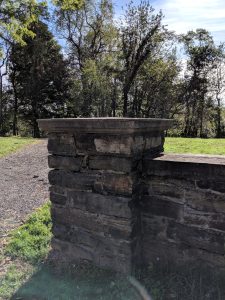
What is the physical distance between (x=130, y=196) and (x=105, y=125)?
2.36 feet

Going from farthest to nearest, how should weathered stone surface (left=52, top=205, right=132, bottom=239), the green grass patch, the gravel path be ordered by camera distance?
the green grass patch < the gravel path < weathered stone surface (left=52, top=205, right=132, bottom=239)

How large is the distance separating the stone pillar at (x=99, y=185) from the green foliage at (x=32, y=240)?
44 centimetres

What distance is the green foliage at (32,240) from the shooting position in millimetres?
4047

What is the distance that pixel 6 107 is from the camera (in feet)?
99.5

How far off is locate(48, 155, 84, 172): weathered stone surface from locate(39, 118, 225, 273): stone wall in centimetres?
1

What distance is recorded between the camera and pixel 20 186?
721 cm

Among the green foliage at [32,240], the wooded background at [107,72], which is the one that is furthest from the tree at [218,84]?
the green foliage at [32,240]

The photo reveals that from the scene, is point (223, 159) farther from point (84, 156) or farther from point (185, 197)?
point (84, 156)

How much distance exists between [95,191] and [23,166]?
6.44 metres

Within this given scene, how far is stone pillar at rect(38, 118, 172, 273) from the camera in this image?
128 inches

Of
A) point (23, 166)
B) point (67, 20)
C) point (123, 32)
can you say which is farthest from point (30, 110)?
point (23, 166)

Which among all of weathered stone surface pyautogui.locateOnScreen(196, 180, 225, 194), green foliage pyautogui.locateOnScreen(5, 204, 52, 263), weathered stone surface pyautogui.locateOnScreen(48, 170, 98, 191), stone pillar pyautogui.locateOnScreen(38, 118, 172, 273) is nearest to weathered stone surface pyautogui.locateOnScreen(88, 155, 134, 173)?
stone pillar pyautogui.locateOnScreen(38, 118, 172, 273)

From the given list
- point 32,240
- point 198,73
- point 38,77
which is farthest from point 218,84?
point 32,240

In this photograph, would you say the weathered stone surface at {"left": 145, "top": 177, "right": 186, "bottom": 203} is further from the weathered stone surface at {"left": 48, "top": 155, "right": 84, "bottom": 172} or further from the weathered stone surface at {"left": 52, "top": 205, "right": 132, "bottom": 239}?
the weathered stone surface at {"left": 48, "top": 155, "right": 84, "bottom": 172}
